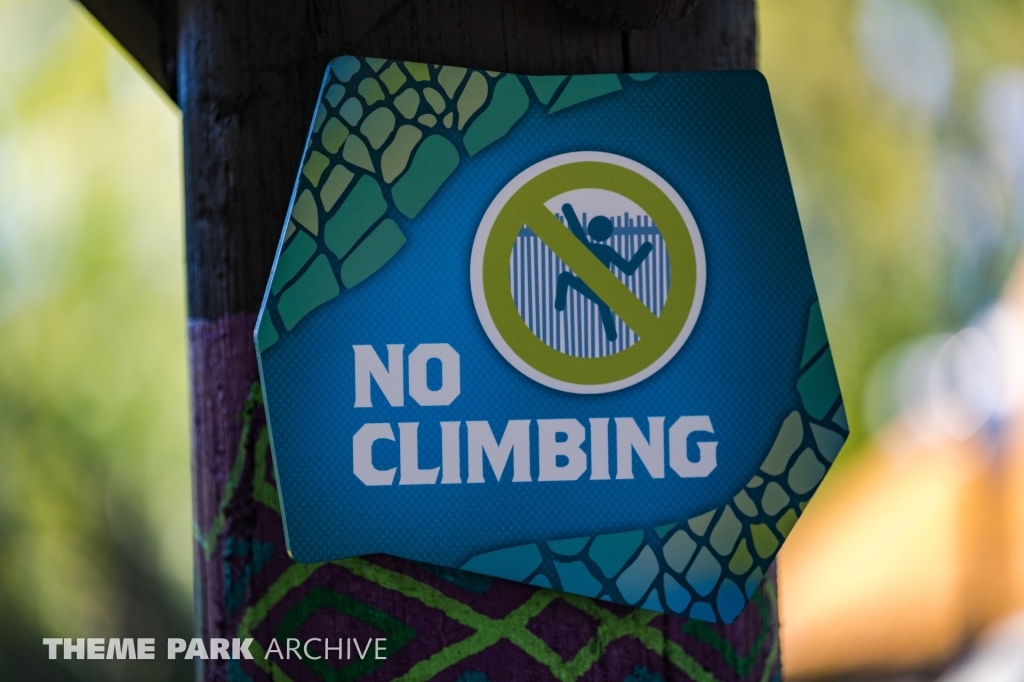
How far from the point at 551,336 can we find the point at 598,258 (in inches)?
2.6

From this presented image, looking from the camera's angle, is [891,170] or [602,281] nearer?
[602,281]

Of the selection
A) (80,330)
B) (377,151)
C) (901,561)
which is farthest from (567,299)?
(901,561)

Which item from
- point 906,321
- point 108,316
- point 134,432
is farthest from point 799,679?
point 108,316

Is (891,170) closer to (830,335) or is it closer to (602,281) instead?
(830,335)

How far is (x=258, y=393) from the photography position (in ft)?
1.83

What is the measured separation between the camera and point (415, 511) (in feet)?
1.72

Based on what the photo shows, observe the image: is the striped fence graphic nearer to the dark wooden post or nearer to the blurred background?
the dark wooden post

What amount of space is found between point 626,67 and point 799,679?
2701mm

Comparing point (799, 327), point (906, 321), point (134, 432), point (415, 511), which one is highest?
point (906, 321)

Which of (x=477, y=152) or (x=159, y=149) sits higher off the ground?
(x=159, y=149)

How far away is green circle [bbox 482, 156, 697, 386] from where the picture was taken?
0.54 meters

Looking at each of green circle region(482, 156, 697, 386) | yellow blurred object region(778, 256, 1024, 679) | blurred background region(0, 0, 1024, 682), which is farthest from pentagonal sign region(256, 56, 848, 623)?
yellow blurred object region(778, 256, 1024, 679)

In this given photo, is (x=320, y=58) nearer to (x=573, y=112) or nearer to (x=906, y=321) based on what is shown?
(x=573, y=112)

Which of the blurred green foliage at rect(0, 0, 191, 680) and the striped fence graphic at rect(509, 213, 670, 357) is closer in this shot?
the striped fence graphic at rect(509, 213, 670, 357)
